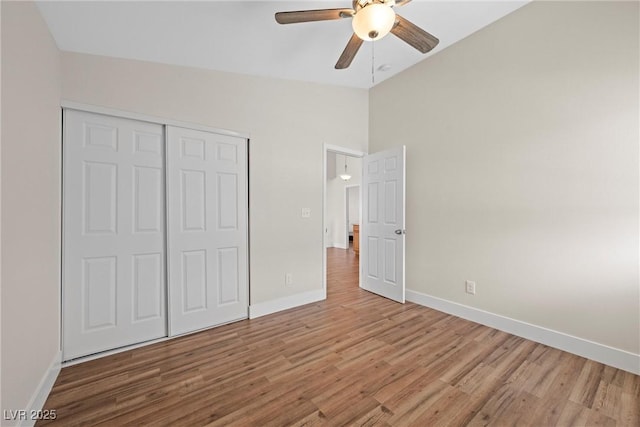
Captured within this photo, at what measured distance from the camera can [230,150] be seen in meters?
2.80

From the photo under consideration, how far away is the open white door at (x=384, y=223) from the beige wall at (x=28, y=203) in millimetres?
3316

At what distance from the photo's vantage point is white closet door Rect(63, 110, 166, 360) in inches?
81.1

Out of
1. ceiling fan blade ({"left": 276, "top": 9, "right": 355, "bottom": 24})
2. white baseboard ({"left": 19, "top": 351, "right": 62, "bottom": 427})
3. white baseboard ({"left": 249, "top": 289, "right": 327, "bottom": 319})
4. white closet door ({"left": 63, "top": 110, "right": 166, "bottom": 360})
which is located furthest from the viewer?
white baseboard ({"left": 249, "top": 289, "right": 327, "bottom": 319})

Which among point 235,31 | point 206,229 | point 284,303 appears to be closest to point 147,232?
point 206,229

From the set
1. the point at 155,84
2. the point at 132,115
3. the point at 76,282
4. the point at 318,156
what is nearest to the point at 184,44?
the point at 155,84

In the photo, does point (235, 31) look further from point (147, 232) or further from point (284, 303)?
point (284, 303)

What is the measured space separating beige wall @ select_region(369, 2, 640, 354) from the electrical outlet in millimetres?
52

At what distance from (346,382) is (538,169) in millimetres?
2498

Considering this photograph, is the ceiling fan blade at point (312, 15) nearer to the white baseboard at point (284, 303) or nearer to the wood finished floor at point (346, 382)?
the wood finished floor at point (346, 382)

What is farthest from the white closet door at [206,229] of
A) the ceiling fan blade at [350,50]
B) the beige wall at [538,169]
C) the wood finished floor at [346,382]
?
the beige wall at [538,169]

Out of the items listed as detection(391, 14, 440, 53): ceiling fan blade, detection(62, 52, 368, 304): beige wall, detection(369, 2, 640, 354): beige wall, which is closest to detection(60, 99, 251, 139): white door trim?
detection(62, 52, 368, 304): beige wall

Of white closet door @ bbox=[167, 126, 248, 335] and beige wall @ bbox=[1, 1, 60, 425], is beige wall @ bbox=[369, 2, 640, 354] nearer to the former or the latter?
white closet door @ bbox=[167, 126, 248, 335]

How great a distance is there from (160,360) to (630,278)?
374 cm

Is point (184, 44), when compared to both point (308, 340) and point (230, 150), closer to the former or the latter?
point (230, 150)
